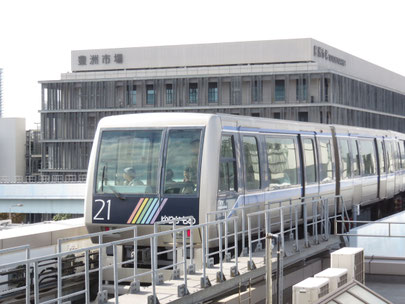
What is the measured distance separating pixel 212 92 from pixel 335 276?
2693 inches

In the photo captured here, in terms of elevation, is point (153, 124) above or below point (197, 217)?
above

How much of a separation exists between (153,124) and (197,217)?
198 centimetres

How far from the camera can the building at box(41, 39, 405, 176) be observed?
77375mm

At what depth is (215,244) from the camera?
1402cm

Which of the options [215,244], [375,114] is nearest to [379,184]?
[215,244]

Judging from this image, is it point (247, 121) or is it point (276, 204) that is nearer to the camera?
point (247, 121)

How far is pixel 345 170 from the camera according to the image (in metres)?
22.4

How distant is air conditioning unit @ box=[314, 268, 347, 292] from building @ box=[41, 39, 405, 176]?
214 feet

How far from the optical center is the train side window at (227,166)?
558 inches

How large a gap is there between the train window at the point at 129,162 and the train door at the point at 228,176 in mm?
1182

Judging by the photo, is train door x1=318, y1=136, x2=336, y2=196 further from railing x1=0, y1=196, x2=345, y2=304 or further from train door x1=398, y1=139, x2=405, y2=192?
train door x1=398, y1=139, x2=405, y2=192

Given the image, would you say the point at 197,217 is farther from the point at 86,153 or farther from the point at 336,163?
the point at 86,153

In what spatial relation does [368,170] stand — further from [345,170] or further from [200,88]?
[200,88]

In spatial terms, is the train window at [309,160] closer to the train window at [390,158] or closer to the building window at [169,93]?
the train window at [390,158]
